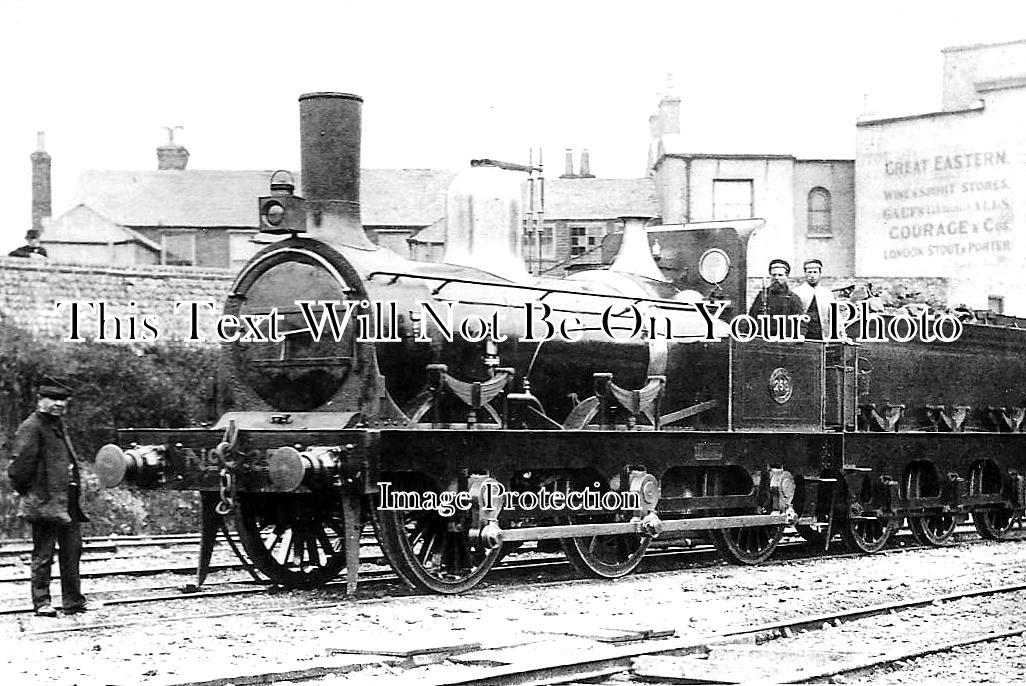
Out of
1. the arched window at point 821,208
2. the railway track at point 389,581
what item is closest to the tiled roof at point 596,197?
Result: the arched window at point 821,208

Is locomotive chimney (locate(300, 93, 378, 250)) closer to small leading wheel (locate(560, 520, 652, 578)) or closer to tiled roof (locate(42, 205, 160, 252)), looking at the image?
small leading wheel (locate(560, 520, 652, 578))

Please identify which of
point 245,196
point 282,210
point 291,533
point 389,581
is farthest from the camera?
point 245,196

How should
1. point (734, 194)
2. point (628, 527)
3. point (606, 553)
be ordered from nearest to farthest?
1. point (628, 527)
2. point (606, 553)
3. point (734, 194)

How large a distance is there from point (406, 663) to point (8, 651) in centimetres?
217

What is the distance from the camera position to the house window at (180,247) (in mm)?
46469

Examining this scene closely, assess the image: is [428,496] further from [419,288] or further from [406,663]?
[406,663]

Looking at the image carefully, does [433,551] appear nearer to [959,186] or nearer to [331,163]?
[331,163]

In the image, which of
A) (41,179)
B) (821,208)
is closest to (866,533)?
(821,208)

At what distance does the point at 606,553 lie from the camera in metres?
12.4

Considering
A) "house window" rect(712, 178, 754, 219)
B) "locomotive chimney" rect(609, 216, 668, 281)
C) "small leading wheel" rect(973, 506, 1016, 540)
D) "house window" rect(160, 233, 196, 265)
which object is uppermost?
"house window" rect(712, 178, 754, 219)

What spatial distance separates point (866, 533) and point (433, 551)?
5779mm

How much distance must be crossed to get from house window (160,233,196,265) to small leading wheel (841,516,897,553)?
34584 millimetres

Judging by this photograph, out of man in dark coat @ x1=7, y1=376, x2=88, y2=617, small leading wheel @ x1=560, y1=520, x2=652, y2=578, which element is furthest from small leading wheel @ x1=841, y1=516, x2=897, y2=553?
man in dark coat @ x1=7, y1=376, x2=88, y2=617

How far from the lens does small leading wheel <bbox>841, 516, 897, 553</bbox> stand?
14.3 meters
